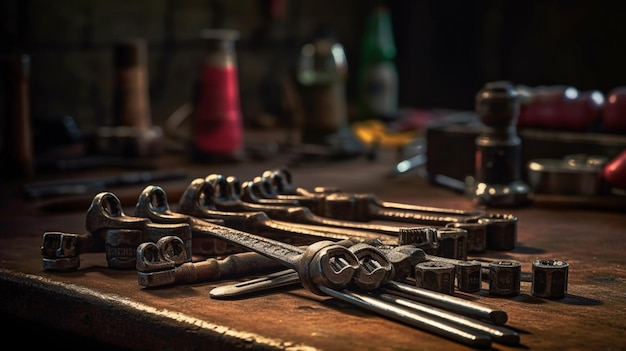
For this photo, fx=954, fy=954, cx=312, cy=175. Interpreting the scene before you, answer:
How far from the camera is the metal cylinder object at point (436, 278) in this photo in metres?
1.35

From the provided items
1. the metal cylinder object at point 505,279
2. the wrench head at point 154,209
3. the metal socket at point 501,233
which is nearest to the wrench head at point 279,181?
the wrench head at point 154,209

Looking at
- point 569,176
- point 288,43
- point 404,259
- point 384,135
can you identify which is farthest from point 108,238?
point 288,43

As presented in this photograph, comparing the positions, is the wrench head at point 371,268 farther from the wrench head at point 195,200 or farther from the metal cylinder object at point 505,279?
the wrench head at point 195,200

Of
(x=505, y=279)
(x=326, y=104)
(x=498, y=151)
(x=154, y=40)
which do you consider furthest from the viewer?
(x=154, y=40)

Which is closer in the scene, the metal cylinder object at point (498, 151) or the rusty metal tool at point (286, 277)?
the rusty metal tool at point (286, 277)

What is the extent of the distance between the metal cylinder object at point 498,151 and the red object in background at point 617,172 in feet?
0.69

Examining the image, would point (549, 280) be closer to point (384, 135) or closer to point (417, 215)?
point (417, 215)

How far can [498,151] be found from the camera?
2.19m

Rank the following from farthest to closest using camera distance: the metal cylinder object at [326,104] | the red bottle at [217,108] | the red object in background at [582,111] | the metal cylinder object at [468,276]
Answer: the metal cylinder object at [326,104] < the red bottle at [217,108] < the red object in background at [582,111] < the metal cylinder object at [468,276]

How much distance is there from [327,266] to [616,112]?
1.47m

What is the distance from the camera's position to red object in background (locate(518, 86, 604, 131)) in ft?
8.58

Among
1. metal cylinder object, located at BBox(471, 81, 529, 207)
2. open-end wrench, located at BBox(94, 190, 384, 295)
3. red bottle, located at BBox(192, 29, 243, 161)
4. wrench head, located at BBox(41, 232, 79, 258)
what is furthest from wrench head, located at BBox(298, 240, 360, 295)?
red bottle, located at BBox(192, 29, 243, 161)

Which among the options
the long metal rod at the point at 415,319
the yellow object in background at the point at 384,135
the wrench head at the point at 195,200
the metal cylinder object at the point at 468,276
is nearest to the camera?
the long metal rod at the point at 415,319

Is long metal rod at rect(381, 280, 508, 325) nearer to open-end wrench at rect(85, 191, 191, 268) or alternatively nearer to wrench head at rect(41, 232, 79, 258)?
open-end wrench at rect(85, 191, 191, 268)
